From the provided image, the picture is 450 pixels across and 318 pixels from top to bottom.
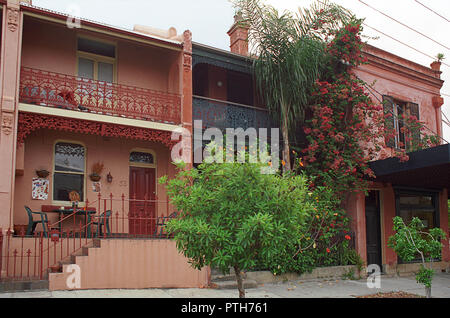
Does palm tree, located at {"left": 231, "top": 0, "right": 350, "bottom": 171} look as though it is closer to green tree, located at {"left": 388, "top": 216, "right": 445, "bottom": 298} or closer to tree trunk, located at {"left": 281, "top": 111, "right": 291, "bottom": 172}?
tree trunk, located at {"left": 281, "top": 111, "right": 291, "bottom": 172}

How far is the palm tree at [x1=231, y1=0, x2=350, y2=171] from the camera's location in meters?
12.4

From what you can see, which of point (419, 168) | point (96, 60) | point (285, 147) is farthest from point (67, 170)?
point (419, 168)

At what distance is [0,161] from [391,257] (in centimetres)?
1178

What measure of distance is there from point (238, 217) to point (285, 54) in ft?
26.4

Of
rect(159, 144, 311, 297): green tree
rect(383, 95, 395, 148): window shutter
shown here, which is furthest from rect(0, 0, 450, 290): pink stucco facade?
rect(159, 144, 311, 297): green tree

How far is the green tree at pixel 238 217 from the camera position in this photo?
210 inches

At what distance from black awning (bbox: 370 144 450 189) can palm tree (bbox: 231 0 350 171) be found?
108 inches

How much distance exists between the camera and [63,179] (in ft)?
37.6

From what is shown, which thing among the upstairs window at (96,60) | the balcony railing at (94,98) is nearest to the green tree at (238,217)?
the balcony railing at (94,98)

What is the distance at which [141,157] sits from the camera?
12.7 metres

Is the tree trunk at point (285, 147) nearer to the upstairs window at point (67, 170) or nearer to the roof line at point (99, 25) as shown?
the roof line at point (99, 25)
